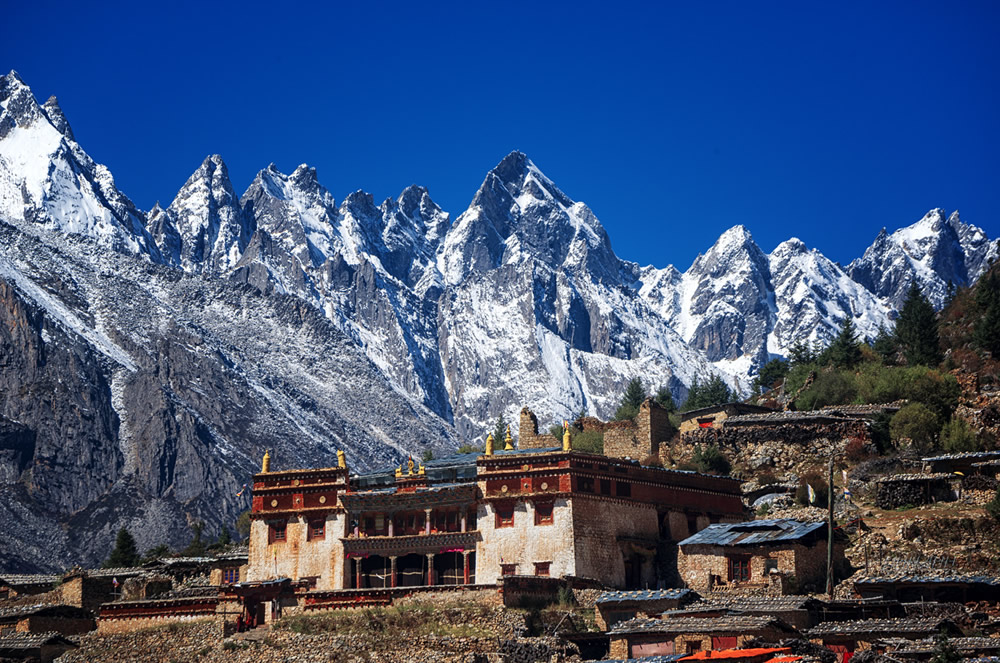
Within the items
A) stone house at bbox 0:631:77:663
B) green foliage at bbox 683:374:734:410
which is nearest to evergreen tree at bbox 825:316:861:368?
green foliage at bbox 683:374:734:410

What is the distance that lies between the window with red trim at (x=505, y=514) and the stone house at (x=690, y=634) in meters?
17.8

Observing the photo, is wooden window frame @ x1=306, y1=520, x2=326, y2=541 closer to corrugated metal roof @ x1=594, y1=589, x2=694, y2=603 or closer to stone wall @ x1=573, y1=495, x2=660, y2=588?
stone wall @ x1=573, y1=495, x2=660, y2=588

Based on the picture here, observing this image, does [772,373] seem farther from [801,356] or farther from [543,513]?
[543,513]

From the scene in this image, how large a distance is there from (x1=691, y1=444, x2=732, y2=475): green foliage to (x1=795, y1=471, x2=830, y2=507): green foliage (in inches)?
262

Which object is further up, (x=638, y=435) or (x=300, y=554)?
(x=638, y=435)

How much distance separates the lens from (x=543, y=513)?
3275 inches

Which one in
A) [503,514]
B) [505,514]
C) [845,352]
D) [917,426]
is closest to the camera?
[505,514]

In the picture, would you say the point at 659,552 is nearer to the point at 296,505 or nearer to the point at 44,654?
the point at 296,505

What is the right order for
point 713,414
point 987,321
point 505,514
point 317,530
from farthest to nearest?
point 713,414 → point 987,321 → point 317,530 → point 505,514

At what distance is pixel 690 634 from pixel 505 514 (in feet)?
76.5

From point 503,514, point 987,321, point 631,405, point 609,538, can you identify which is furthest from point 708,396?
point 503,514

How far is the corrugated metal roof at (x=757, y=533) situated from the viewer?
249 feet

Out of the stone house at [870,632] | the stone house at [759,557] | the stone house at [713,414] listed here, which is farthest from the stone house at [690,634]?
the stone house at [713,414]

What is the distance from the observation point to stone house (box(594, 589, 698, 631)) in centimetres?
7012
